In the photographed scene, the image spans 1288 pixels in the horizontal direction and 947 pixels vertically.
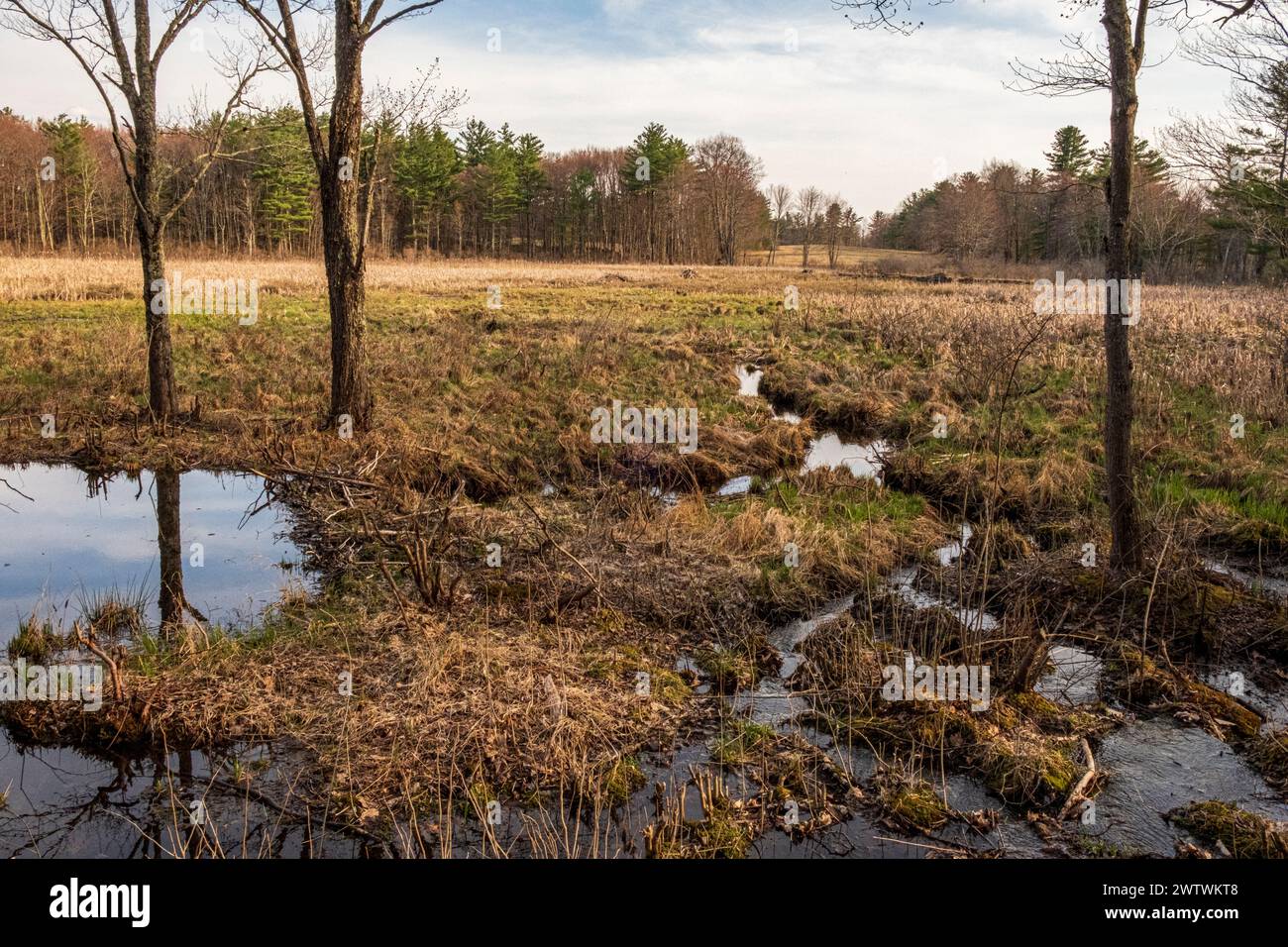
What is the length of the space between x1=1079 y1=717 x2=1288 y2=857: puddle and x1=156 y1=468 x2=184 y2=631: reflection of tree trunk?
6630 mm

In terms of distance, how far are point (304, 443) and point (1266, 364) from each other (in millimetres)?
16463

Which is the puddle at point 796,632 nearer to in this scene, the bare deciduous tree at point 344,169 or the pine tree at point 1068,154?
the bare deciduous tree at point 344,169

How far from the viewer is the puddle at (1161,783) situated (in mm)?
4816

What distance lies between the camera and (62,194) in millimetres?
62719

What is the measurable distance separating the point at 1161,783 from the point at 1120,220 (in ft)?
14.6

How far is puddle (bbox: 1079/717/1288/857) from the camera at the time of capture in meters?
4.82

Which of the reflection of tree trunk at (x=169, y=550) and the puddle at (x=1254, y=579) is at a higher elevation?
the reflection of tree trunk at (x=169, y=550)

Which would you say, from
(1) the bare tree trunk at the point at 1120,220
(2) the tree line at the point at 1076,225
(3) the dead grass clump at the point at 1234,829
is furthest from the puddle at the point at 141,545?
(2) the tree line at the point at 1076,225

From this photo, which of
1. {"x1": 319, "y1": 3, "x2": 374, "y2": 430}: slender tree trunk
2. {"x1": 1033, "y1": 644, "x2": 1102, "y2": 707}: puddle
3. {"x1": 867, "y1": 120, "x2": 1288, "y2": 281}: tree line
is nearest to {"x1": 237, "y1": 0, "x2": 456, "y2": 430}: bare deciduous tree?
{"x1": 319, "y1": 3, "x2": 374, "y2": 430}: slender tree trunk

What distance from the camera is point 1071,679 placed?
6613 mm

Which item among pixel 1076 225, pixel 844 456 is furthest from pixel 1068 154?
pixel 844 456

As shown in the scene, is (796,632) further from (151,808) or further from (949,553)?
(151,808)

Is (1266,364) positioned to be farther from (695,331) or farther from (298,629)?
(298,629)

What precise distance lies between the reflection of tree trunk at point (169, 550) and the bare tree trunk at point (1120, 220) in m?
7.97
